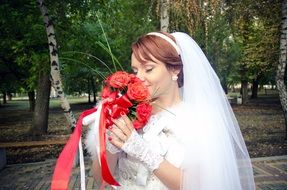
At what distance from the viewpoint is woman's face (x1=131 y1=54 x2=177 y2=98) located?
2.36 meters

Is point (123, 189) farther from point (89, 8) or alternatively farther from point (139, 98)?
point (89, 8)

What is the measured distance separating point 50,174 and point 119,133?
6.72m

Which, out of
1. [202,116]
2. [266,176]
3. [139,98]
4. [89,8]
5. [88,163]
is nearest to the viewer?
[139,98]

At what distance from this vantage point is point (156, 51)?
2365 millimetres

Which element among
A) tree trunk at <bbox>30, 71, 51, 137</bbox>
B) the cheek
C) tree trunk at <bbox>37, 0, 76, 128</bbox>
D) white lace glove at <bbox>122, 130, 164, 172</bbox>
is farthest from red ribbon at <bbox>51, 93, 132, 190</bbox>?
tree trunk at <bbox>30, 71, 51, 137</bbox>

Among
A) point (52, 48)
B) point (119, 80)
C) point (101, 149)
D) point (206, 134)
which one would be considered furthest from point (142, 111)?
point (52, 48)

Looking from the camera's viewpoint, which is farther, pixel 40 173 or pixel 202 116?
pixel 40 173

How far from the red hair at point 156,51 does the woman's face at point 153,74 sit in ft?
0.09

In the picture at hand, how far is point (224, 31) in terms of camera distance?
21250 mm

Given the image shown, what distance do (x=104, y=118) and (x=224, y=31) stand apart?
20212 mm

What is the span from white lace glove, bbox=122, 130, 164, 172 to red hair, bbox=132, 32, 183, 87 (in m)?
0.55

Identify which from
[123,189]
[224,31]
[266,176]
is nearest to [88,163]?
[266,176]

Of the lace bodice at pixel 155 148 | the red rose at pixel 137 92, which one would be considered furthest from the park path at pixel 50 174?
the red rose at pixel 137 92

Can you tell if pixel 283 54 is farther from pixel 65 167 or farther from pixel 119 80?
pixel 65 167
